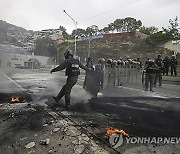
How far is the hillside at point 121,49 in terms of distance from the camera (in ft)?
166

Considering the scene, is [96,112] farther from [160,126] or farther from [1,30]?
[1,30]

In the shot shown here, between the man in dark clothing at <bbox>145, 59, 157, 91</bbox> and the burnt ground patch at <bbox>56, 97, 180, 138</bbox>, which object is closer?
the burnt ground patch at <bbox>56, 97, 180, 138</bbox>

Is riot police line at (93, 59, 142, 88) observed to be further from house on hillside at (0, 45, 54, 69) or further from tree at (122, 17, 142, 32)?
tree at (122, 17, 142, 32)

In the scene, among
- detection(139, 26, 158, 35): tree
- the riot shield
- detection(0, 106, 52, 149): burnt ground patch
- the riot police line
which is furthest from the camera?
detection(139, 26, 158, 35): tree

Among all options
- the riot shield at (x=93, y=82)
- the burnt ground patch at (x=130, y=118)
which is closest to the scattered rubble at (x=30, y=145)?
the burnt ground patch at (x=130, y=118)

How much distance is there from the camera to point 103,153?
3.65 meters

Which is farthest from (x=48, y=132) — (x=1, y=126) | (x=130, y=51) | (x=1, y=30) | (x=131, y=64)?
(x=130, y=51)

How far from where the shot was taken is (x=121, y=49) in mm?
56156

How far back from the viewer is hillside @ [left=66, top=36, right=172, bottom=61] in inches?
1996

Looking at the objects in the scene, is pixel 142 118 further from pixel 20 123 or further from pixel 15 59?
pixel 15 59

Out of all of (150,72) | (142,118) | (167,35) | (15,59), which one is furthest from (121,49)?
(142,118)

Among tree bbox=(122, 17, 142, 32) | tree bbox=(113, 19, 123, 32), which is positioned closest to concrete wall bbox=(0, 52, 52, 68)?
tree bbox=(113, 19, 123, 32)

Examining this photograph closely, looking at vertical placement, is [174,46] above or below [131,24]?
below

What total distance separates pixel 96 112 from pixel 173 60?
13.6 m
